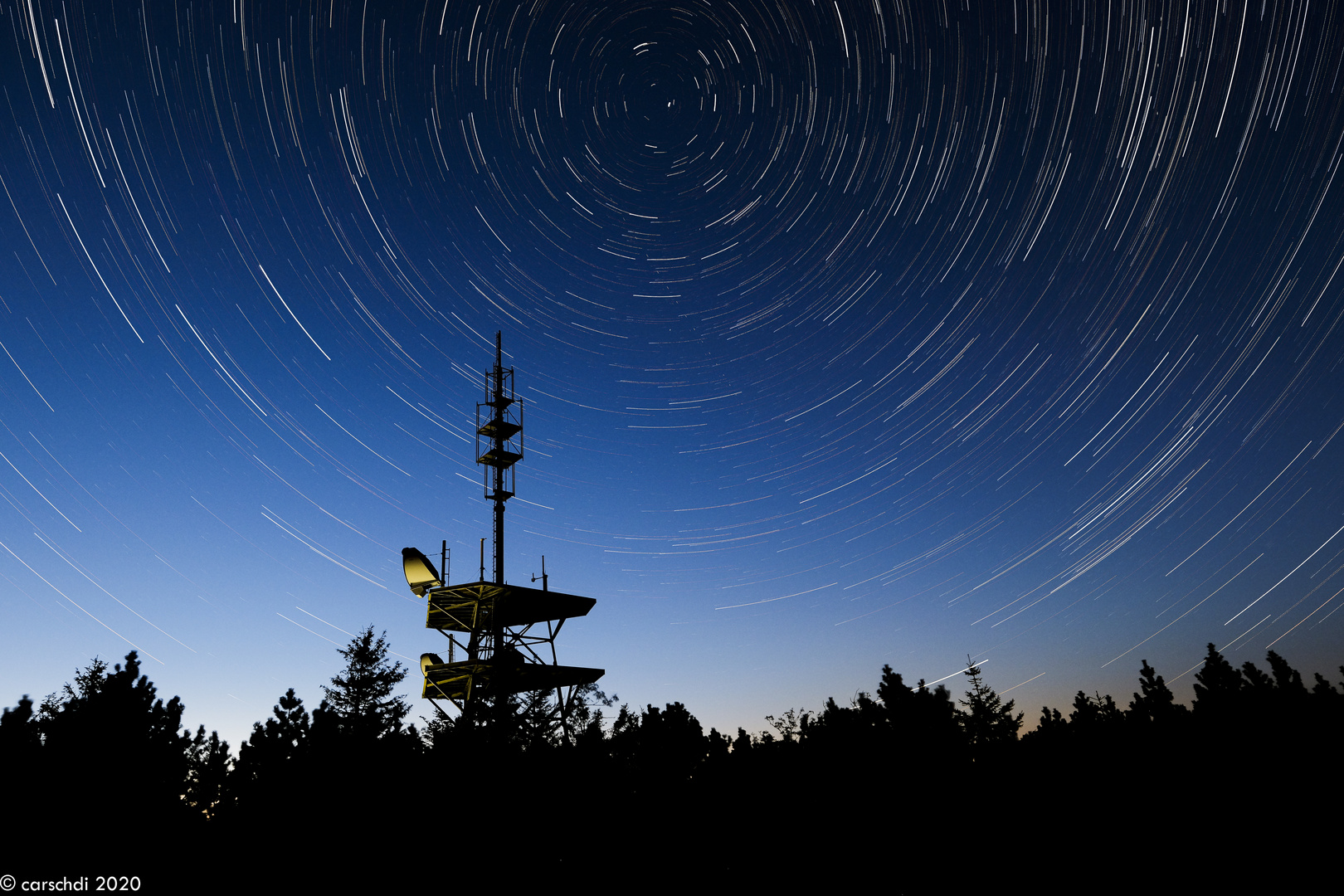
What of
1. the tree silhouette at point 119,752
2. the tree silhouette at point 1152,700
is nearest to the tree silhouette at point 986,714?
the tree silhouette at point 1152,700

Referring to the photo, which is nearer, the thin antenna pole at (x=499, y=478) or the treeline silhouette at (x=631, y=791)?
the treeline silhouette at (x=631, y=791)

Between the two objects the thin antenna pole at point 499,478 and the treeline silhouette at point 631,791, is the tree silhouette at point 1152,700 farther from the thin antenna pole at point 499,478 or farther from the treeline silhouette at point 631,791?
the thin antenna pole at point 499,478

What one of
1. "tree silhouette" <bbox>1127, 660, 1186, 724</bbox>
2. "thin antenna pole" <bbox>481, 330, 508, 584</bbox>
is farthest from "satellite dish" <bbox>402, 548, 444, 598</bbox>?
"tree silhouette" <bbox>1127, 660, 1186, 724</bbox>

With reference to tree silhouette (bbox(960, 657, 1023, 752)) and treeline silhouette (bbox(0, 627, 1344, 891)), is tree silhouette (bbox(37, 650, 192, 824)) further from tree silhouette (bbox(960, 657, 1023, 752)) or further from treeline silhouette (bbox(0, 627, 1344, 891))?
tree silhouette (bbox(960, 657, 1023, 752))

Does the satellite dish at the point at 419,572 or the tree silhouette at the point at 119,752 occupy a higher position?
the satellite dish at the point at 419,572

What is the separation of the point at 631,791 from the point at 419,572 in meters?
16.5

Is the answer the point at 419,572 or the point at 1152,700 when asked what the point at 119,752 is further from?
the point at 1152,700

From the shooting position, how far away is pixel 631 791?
451 inches

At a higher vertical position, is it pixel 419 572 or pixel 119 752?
pixel 419 572

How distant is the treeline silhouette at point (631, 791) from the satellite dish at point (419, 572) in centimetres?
746

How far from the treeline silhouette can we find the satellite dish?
746 centimetres

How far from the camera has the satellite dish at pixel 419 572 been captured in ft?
81.4

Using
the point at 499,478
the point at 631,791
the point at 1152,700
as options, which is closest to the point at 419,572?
the point at 499,478

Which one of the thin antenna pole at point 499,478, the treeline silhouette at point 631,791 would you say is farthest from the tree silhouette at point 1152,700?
the thin antenna pole at point 499,478
